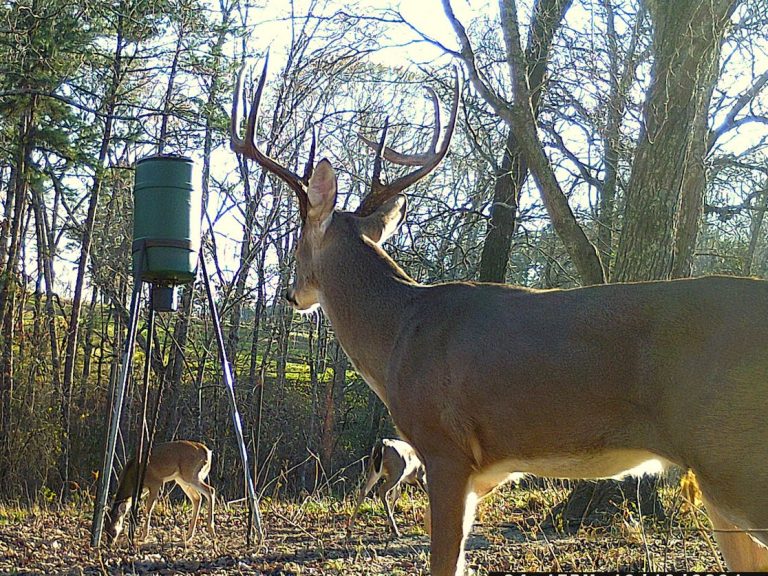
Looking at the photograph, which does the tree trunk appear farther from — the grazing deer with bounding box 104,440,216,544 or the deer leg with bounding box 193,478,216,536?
the deer leg with bounding box 193,478,216,536

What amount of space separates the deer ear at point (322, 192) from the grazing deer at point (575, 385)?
0.66m

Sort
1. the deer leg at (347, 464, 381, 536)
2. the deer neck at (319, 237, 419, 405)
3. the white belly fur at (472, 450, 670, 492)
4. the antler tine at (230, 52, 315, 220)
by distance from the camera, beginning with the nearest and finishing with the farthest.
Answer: the white belly fur at (472, 450, 670, 492) → the deer neck at (319, 237, 419, 405) → the antler tine at (230, 52, 315, 220) → the deer leg at (347, 464, 381, 536)

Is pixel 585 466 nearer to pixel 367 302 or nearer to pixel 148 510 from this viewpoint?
pixel 367 302

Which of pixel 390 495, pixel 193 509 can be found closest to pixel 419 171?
pixel 390 495

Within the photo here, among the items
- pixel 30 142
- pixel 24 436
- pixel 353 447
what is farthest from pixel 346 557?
pixel 353 447

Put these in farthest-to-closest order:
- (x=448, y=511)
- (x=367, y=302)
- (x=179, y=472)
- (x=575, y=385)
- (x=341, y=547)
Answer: (x=179, y=472), (x=341, y=547), (x=367, y=302), (x=448, y=511), (x=575, y=385)

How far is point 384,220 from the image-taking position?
240 inches

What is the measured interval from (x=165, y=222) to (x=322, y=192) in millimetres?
2070

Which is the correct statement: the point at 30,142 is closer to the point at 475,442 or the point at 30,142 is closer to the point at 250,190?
the point at 250,190

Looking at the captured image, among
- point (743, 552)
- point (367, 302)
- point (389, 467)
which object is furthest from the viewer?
point (389, 467)

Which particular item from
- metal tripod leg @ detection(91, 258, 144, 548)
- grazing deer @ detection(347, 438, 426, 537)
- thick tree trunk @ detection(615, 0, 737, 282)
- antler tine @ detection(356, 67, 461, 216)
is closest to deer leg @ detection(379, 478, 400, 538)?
grazing deer @ detection(347, 438, 426, 537)

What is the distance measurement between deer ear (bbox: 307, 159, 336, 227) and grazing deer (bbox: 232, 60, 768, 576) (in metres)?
0.66

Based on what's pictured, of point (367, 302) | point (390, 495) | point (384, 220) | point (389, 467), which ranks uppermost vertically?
point (384, 220)

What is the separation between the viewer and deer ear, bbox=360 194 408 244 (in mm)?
6012
